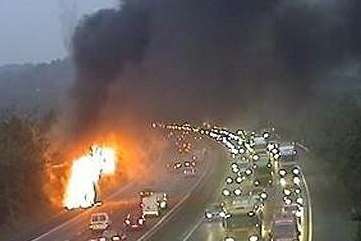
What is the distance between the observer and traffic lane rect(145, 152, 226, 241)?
53344 mm

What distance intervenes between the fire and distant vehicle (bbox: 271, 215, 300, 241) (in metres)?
29.8

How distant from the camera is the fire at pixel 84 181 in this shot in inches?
2766

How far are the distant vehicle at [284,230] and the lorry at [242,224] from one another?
2.72 feet

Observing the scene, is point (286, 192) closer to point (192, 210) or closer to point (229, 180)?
point (192, 210)

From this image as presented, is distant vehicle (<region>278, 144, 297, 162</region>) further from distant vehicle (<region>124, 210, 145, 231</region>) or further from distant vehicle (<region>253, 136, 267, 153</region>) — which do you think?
distant vehicle (<region>124, 210, 145, 231</region>)

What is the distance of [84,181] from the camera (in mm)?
71938

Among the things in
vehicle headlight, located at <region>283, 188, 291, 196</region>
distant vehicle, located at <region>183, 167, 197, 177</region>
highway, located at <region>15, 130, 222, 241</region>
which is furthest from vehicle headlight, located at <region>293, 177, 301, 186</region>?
distant vehicle, located at <region>183, 167, 197, 177</region>

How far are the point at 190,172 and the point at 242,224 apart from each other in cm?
5141

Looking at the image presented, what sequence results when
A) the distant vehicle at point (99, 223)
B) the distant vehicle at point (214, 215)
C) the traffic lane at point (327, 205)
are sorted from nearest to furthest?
the traffic lane at point (327, 205) → the distant vehicle at point (214, 215) → the distant vehicle at point (99, 223)

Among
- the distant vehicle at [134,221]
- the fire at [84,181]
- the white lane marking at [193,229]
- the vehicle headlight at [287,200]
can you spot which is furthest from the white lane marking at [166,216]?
the vehicle headlight at [287,200]

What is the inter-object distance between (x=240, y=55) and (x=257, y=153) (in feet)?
34.3

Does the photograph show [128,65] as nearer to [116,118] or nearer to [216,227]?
[116,118]

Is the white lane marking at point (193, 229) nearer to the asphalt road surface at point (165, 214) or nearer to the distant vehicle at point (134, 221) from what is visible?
the asphalt road surface at point (165, 214)

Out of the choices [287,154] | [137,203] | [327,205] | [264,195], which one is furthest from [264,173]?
[287,154]
